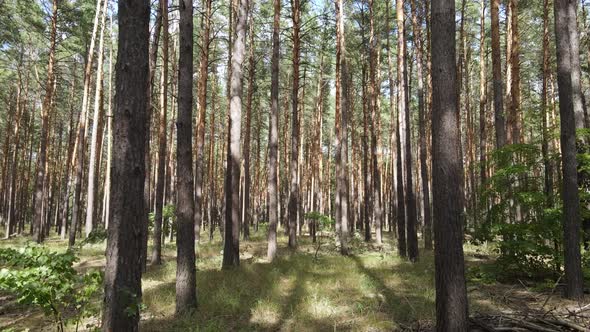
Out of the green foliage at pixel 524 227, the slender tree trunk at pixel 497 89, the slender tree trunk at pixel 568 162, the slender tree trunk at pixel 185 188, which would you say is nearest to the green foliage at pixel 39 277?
the slender tree trunk at pixel 185 188

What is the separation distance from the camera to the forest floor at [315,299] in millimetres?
5812

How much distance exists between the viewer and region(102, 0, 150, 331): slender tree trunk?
3.51m

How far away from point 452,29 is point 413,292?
18.1 feet

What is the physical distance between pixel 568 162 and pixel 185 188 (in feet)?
23.1

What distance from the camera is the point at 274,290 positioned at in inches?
316

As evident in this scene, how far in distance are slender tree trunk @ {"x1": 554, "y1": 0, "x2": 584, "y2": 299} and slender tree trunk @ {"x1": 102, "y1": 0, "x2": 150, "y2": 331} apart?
23.0ft

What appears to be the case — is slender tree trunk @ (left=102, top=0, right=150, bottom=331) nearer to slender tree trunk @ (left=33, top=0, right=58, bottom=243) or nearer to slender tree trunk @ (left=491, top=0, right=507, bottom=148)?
slender tree trunk @ (left=491, top=0, right=507, bottom=148)

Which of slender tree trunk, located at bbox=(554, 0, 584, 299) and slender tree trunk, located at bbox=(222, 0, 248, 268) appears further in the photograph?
slender tree trunk, located at bbox=(222, 0, 248, 268)

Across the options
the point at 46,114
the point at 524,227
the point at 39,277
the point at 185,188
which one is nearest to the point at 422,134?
the point at 524,227

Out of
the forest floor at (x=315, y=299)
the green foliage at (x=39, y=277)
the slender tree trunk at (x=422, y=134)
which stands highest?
the slender tree trunk at (x=422, y=134)

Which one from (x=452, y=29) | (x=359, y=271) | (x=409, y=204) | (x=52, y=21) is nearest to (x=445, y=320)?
(x=452, y=29)

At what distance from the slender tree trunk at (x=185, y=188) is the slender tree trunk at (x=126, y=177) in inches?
116

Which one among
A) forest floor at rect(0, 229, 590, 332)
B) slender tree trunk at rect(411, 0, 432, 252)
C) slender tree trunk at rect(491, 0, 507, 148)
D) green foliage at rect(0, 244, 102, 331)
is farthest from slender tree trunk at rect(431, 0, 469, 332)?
slender tree trunk at rect(491, 0, 507, 148)

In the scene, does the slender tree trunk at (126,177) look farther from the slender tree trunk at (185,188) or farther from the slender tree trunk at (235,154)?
the slender tree trunk at (235,154)
